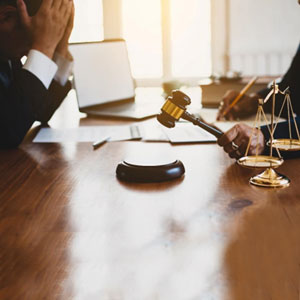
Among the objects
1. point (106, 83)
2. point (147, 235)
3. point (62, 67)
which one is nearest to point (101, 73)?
point (106, 83)

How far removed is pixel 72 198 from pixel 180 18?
567 centimetres

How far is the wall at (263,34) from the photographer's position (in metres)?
5.89

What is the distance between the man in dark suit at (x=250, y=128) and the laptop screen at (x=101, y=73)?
1.94 ft

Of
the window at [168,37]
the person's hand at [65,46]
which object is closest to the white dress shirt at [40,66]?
the person's hand at [65,46]

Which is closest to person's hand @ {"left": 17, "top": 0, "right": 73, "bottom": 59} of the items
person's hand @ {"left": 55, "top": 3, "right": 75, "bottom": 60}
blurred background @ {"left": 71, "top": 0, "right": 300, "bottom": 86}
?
person's hand @ {"left": 55, "top": 3, "right": 75, "bottom": 60}

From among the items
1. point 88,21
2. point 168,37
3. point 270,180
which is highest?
point 88,21

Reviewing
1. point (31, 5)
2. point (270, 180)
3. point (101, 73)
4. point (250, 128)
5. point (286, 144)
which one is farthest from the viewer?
point (101, 73)

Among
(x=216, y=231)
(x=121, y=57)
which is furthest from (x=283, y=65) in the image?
(x=216, y=231)

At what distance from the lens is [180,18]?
6.25 meters

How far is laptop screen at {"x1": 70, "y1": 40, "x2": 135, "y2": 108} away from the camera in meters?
2.09

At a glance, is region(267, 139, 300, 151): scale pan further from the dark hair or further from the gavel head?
the dark hair

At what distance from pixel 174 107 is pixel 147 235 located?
0.35 m

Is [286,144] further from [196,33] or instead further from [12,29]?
[196,33]

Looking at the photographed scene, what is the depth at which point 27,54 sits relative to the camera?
1.49 meters
